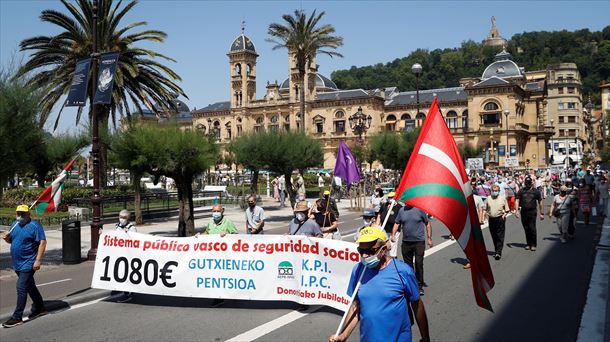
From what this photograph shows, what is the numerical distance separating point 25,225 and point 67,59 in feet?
67.5

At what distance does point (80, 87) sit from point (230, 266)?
7.72 meters

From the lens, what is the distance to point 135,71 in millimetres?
25172

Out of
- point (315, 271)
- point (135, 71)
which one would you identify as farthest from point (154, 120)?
point (315, 271)

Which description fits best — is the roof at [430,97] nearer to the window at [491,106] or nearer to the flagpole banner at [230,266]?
the window at [491,106]

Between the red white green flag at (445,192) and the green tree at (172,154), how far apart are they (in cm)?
1162

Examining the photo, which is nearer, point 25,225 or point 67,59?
point 25,225

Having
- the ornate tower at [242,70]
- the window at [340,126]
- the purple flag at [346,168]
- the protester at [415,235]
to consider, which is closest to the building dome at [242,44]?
the ornate tower at [242,70]

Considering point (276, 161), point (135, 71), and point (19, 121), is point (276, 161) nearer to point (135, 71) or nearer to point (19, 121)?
point (135, 71)

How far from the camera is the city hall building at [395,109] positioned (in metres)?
78.6

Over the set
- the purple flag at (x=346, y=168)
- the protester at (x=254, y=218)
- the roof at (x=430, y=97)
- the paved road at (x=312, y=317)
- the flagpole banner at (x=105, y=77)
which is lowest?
the paved road at (x=312, y=317)

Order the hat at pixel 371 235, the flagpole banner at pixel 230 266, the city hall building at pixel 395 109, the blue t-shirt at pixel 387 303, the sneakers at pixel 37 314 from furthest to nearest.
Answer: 1. the city hall building at pixel 395 109
2. the sneakers at pixel 37 314
3. the flagpole banner at pixel 230 266
4. the hat at pixel 371 235
5. the blue t-shirt at pixel 387 303

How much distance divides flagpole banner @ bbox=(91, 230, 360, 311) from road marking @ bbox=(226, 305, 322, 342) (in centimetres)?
24

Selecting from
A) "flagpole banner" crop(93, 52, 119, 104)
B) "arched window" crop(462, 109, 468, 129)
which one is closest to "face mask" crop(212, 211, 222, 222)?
"flagpole banner" crop(93, 52, 119, 104)

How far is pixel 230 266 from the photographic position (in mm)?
8930
